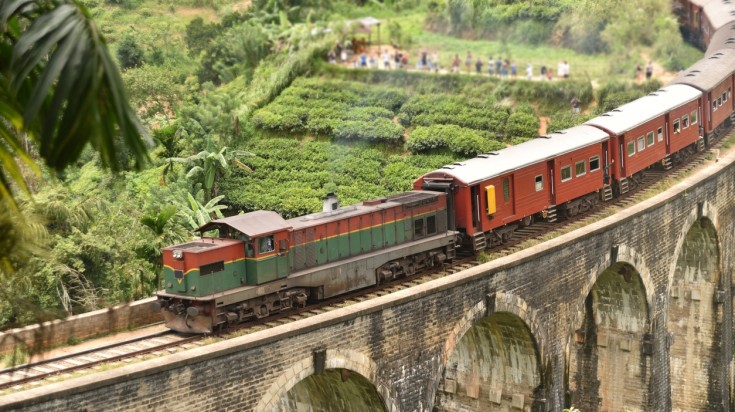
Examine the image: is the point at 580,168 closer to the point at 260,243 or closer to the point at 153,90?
the point at 260,243

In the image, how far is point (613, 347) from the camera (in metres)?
25.2

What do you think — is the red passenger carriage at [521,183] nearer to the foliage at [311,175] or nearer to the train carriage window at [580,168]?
the train carriage window at [580,168]

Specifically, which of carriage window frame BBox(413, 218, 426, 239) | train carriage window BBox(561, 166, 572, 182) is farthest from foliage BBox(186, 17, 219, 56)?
carriage window frame BBox(413, 218, 426, 239)

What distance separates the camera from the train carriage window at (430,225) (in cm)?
1955

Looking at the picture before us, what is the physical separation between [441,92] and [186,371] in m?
30.9

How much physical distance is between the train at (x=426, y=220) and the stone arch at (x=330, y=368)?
1.36 metres

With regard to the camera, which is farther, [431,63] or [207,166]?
[431,63]

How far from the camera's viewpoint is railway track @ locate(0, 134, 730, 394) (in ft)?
43.4

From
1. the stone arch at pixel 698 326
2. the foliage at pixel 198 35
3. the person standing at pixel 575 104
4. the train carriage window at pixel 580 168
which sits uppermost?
the foliage at pixel 198 35

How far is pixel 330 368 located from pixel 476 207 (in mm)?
6193

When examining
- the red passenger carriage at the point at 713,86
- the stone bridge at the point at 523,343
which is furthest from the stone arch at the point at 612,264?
the red passenger carriage at the point at 713,86

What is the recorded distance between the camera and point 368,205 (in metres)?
18.7

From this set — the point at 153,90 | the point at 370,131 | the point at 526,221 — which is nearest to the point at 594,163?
the point at 526,221

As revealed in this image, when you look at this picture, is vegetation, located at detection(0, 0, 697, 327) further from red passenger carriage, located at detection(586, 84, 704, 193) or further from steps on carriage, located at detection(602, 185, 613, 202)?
steps on carriage, located at detection(602, 185, 613, 202)
